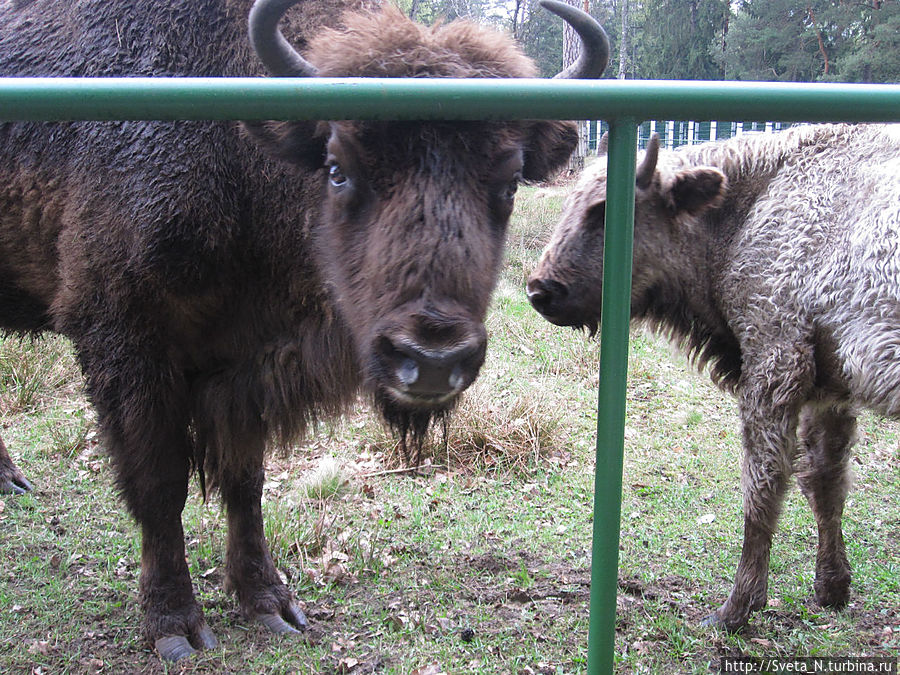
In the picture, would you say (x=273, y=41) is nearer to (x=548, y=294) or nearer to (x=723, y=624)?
(x=548, y=294)

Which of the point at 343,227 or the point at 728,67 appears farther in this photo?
the point at 728,67

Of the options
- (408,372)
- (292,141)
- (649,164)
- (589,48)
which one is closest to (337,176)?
(292,141)

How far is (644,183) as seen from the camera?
3.79m

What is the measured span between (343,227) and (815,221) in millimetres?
2306

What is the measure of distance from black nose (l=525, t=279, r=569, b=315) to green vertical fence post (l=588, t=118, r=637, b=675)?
2.21m

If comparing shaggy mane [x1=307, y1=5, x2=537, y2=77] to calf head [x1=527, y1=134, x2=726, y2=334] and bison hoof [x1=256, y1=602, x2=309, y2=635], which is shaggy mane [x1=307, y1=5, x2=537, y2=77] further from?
bison hoof [x1=256, y1=602, x2=309, y2=635]

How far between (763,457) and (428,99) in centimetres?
287

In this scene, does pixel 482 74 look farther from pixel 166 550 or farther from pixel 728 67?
pixel 728 67

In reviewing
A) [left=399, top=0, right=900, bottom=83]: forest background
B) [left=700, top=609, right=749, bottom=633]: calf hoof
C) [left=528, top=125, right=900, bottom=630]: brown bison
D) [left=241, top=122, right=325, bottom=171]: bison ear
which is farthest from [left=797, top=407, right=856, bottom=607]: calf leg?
[left=399, top=0, right=900, bottom=83]: forest background

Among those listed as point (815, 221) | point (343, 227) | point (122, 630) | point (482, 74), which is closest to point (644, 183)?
point (815, 221)

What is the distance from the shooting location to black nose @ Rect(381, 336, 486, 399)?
216 cm

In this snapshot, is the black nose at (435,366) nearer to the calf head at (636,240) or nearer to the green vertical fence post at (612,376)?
the green vertical fence post at (612,376)

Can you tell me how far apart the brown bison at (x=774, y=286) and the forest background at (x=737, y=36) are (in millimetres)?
Result: 11982

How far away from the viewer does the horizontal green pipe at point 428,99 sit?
4.42ft
